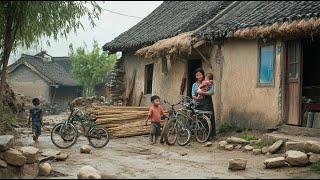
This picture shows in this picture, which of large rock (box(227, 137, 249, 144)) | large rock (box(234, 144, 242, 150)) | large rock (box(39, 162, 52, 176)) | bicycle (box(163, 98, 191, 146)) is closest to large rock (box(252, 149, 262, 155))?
large rock (box(234, 144, 242, 150))

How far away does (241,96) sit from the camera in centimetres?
1195

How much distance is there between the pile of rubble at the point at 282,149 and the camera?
7.68 m

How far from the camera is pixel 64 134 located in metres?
10.7

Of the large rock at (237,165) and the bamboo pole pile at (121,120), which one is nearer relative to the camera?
the large rock at (237,165)

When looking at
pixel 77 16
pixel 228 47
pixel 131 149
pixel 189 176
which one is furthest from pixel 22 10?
pixel 228 47

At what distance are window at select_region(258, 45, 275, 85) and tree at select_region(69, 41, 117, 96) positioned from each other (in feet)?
92.7

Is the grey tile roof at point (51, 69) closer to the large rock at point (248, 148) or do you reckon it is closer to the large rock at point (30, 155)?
the large rock at point (248, 148)

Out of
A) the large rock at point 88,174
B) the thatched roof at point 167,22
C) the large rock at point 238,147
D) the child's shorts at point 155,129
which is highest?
the thatched roof at point 167,22

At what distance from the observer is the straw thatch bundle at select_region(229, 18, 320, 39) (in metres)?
9.42

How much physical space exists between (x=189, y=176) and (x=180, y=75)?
7.94 m

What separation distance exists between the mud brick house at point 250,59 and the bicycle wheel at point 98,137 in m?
3.44

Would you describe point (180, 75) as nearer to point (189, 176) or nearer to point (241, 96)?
point (241, 96)

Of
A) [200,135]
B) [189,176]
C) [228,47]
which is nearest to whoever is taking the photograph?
[189,176]

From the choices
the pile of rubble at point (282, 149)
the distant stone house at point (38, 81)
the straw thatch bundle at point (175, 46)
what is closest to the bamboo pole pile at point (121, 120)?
the straw thatch bundle at point (175, 46)
